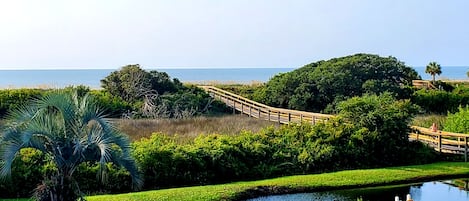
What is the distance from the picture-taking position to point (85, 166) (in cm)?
1797

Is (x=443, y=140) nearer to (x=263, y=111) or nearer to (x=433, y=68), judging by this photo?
(x=263, y=111)

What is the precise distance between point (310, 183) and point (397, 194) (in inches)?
104

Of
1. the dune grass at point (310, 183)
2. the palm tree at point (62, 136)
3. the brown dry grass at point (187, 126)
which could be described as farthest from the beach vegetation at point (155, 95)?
the palm tree at point (62, 136)

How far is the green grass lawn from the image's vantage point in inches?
655

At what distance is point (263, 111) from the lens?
38969mm

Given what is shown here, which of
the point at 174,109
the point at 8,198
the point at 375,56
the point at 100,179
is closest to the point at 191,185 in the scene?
the point at 100,179

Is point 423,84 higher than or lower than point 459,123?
higher

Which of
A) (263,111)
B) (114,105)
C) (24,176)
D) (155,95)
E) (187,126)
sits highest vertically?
(155,95)

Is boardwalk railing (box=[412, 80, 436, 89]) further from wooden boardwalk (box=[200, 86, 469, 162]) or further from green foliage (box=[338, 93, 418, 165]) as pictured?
green foliage (box=[338, 93, 418, 165])

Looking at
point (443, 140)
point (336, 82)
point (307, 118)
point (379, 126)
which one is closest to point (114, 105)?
point (307, 118)

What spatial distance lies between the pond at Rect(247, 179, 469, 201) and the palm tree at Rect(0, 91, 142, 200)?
6.43 meters

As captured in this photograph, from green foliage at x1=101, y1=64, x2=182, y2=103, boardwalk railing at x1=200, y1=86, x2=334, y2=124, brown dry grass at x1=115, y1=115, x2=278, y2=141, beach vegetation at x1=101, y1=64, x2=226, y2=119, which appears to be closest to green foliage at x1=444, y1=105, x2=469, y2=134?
boardwalk railing at x1=200, y1=86, x2=334, y2=124

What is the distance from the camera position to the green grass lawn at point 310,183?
54.5 ft

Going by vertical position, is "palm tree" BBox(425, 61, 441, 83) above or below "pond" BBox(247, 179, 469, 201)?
above
